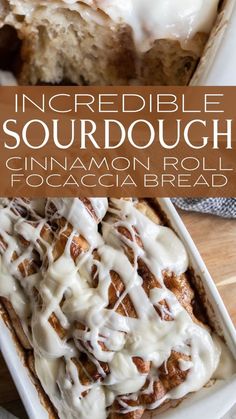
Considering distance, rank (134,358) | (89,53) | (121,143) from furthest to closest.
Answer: (89,53) < (121,143) < (134,358)

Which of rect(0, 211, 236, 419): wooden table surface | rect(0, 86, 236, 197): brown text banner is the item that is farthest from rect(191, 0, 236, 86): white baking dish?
rect(0, 211, 236, 419): wooden table surface

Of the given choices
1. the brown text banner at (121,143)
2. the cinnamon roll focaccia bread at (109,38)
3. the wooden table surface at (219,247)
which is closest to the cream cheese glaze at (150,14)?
the cinnamon roll focaccia bread at (109,38)

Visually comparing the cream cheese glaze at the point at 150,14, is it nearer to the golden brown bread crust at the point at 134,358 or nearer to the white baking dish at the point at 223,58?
the white baking dish at the point at 223,58

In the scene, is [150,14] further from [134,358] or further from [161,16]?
[134,358]

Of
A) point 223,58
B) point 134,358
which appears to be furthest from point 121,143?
point 134,358

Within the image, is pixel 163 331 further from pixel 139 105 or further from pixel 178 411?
pixel 139 105


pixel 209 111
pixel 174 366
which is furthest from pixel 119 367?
pixel 209 111
